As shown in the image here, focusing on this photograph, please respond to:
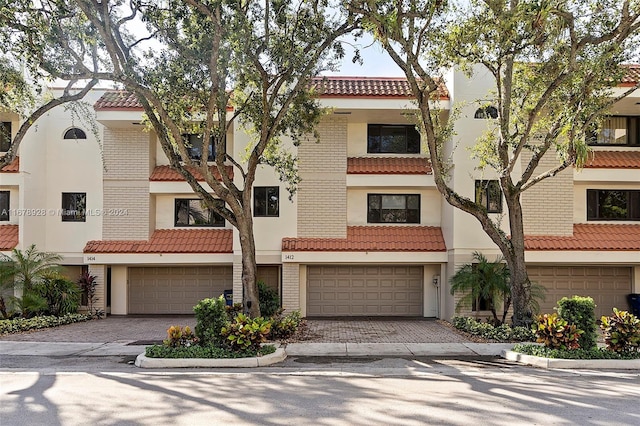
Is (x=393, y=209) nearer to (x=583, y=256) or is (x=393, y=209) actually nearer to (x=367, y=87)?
(x=367, y=87)

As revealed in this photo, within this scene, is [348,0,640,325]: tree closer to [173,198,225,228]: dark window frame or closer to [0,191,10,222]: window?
[173,198,225,228]: dark window frame

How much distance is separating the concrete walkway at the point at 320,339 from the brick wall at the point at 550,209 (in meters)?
4.79

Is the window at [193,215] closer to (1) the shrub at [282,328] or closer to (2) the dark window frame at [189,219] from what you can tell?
(2) the dark window frame at [189,219]

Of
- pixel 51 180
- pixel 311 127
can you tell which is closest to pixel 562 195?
pixel 311 127

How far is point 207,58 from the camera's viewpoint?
13719 millimetres

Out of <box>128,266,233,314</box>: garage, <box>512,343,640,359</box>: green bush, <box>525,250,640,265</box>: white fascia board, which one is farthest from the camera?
<box>128,266,233,314</box>: garage

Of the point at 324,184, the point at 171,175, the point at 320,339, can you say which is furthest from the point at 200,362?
the point at 171,175

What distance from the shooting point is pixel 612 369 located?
38.4ft

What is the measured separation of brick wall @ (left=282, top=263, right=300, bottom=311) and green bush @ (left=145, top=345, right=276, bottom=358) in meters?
7.68

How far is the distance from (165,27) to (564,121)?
32.1ft

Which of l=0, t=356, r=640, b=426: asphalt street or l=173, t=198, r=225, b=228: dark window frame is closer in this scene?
l=0, t=356, r=640, b=426: asphalt street

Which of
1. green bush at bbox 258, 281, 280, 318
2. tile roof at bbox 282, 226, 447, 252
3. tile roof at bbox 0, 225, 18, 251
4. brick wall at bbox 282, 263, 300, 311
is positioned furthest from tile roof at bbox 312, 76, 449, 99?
tile roof at bbox 0, 225, 18, 251

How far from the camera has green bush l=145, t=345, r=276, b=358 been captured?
12102 millimetres

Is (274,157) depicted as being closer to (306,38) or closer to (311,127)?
(311,127)
